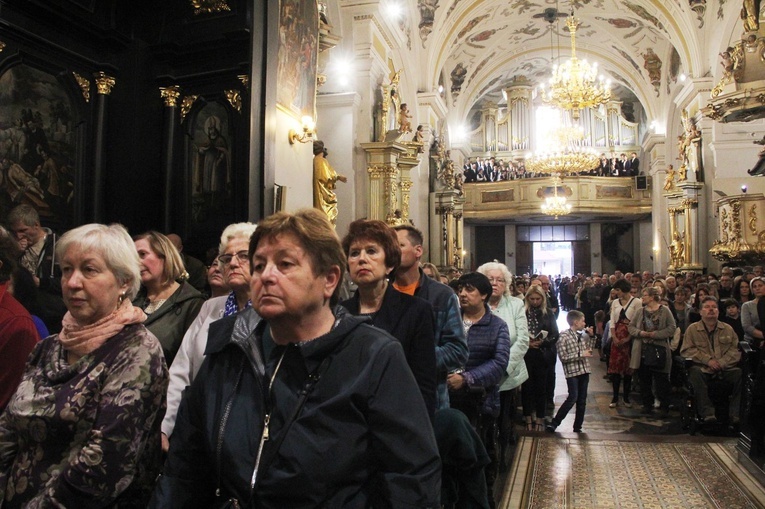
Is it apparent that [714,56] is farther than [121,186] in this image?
Yes

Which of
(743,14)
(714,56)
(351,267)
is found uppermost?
(714,56)

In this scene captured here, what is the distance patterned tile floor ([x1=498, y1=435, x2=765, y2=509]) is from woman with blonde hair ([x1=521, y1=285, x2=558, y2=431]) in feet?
2.43

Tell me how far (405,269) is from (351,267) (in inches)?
30.5

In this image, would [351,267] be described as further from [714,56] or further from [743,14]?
[714,56]

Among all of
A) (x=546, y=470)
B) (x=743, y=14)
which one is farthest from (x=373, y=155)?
(x=546, y=470)

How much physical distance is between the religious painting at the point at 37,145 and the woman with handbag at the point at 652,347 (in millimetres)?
6557

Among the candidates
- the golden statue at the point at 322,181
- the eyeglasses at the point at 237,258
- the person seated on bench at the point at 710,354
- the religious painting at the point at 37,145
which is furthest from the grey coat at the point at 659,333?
the religious painting at the point at 37,145

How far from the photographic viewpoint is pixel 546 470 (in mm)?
5195

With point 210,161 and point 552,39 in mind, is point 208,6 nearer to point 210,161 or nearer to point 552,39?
point 210,161

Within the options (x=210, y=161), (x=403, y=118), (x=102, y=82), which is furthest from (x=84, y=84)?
(x=403, y=118)

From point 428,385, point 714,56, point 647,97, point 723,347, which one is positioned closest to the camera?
point 428,385

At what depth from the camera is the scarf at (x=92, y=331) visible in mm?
2049

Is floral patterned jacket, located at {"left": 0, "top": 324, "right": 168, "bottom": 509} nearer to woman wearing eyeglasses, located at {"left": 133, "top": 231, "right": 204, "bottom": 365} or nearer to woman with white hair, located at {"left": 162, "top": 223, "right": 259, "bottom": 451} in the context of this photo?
woman with white hair, located at {"left": 162, "top": 223, "right": 259, "bottom": 451}

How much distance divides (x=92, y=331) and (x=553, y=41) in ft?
79.8
